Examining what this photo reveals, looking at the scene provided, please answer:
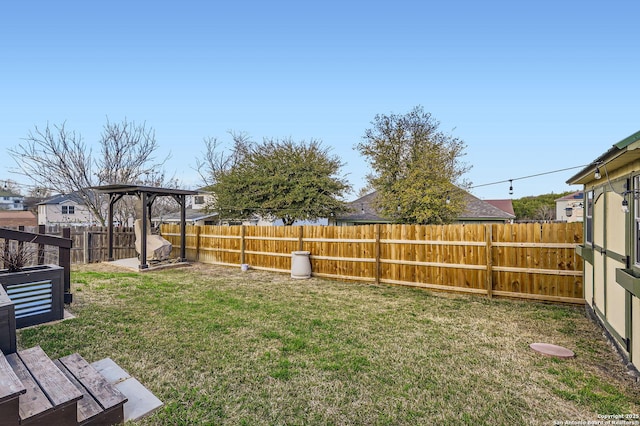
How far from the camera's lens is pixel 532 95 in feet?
35.4

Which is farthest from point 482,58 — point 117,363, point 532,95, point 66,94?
point 66,94

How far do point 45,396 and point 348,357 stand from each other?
266 centimetres

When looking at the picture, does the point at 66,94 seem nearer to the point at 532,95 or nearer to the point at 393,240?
the point at 393,240

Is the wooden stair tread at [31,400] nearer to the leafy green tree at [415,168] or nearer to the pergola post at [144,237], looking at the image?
the pergola post at [144,237]

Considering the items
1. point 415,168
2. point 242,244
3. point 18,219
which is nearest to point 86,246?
point 242,244

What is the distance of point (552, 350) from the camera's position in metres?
3.85

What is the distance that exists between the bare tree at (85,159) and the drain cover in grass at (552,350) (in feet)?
46.7

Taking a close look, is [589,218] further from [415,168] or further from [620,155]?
[415,168]

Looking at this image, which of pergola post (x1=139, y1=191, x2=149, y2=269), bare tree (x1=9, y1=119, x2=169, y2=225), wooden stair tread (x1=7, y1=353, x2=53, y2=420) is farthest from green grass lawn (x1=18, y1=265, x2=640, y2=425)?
bare tree (x1=9, y1=119, x2=169, y2=225)

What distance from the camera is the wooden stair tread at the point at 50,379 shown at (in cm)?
217

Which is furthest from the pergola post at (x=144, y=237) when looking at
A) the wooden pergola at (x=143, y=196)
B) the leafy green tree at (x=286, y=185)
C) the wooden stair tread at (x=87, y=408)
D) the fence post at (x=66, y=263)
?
the leafy green tree at (x=286, y=185)

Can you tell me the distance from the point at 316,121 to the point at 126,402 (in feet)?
44.9

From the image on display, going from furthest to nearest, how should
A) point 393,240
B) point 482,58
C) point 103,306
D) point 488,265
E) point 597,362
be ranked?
1. point 482,58
2. point 393,240
3. point 488,265
4. point 103,306
5. point 597,362

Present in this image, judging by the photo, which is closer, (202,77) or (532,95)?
(532,95)
